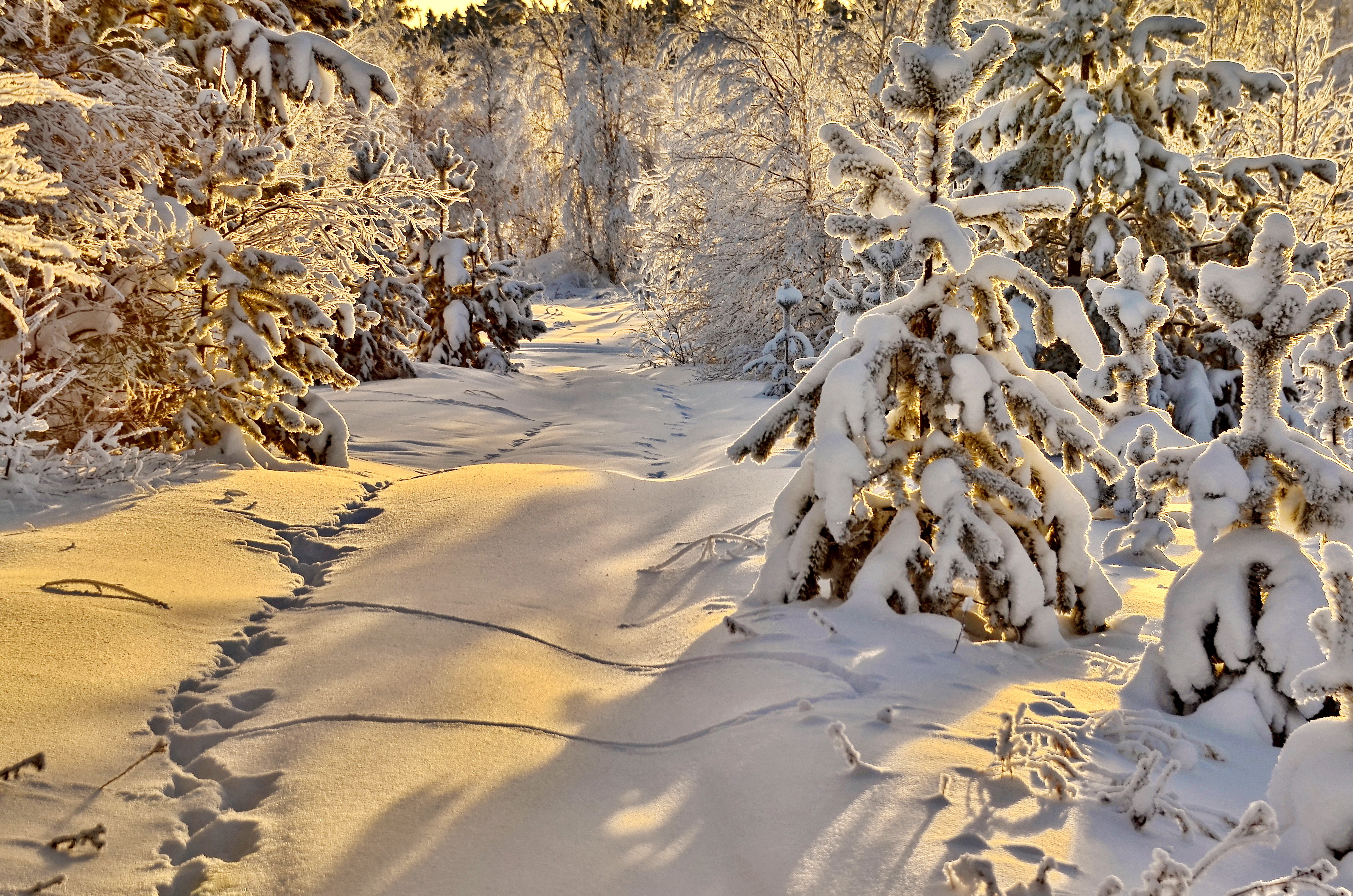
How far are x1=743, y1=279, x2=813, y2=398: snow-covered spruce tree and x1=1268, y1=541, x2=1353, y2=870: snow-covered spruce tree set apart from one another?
30.5 ft

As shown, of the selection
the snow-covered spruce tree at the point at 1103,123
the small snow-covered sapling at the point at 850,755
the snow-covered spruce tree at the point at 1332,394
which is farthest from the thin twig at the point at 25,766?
the snow-covered spruce tree at the point at 1103,123

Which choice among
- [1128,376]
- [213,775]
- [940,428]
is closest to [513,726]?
[213,775]

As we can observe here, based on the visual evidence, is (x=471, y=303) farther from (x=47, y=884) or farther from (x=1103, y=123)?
(x=47, y=884)

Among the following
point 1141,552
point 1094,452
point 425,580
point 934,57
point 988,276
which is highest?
point 934,57

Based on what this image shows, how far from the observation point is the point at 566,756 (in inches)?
93.1

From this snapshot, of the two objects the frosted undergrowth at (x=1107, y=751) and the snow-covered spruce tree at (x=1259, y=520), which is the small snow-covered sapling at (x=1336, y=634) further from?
the snow-covered spruce tree at (x=1259, y=520)

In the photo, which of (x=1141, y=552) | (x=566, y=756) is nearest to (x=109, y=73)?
(x=566, y=756)

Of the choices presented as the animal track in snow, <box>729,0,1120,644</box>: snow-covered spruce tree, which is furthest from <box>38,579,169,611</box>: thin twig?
<box>729,0,1120,644</box>: snow-covered spruce tree

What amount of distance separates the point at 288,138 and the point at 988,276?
5906 millimetres

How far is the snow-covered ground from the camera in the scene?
1.86 meters

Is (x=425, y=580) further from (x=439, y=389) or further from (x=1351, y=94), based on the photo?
(x=1351, y=94)

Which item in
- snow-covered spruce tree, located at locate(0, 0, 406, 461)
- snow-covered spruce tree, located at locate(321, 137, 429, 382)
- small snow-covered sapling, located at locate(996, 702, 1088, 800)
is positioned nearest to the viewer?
small snow-covered sapling, located at locate(996, 702, 1088, 800)

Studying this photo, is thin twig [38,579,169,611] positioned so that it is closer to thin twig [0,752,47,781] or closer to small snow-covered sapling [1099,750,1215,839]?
thin twig [0,752,47,781]

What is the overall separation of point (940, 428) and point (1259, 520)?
1.07 metres
